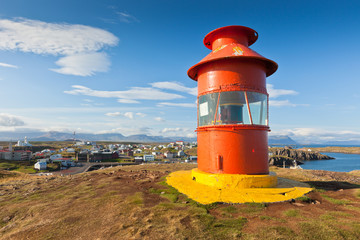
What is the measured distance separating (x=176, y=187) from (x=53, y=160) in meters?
80.8

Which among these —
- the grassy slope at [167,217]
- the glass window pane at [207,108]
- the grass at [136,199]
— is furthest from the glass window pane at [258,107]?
the grass at [136,199]

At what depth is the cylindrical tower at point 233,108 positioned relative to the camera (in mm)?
9602

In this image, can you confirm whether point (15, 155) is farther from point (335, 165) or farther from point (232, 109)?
point (335, 165)

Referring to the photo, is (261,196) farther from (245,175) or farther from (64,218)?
(64,218)

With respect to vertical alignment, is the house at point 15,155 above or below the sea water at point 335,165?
above

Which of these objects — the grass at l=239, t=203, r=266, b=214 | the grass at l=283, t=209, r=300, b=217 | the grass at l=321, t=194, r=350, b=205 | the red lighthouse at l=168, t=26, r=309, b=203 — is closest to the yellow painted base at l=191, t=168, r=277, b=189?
the red lighthouse at l=168, t=26, r=309, b=203

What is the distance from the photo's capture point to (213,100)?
34.5 ft

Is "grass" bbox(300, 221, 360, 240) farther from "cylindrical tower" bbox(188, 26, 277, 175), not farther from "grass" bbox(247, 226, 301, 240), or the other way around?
"cylindrical tower" bbox(188, 26, 277, 175)

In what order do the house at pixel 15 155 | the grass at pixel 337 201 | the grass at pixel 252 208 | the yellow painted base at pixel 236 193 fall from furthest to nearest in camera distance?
the house at pixel 15 155 < the yellow painted base at pixel 236 193 < the grass at pixel 337 201 < the grass at pixel 252 208

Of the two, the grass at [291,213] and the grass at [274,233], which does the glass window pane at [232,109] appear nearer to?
the grass at [291,213]

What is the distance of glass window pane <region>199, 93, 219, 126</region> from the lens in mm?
10461

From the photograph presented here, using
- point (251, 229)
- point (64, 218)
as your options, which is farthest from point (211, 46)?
point (64, 218)

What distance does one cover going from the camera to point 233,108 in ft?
36.5

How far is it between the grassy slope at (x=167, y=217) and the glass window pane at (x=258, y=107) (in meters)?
4.08
